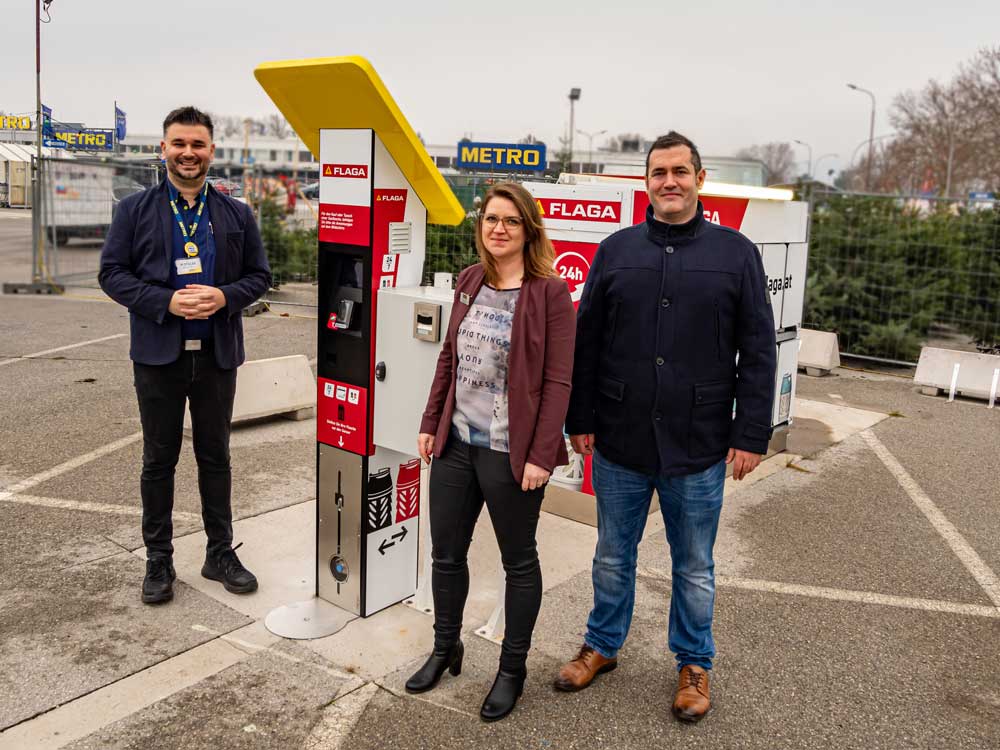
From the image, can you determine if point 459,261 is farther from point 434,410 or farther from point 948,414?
point 434,410

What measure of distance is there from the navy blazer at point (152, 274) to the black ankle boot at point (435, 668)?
1.56 m

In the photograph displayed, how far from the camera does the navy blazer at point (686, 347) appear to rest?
312 cm

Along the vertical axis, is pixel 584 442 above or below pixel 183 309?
below

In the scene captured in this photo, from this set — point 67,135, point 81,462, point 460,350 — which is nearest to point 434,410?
point 460,350

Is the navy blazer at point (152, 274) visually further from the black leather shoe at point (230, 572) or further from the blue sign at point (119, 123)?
the blue sign at point (119, 123)

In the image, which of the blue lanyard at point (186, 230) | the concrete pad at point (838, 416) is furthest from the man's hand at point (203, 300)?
the concrete pad at point (838, 416)

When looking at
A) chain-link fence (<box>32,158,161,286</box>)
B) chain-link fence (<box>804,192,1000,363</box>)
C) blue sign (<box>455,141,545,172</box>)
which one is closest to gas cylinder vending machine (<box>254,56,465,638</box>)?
blue sign (<box>455,141,545,172</box>)

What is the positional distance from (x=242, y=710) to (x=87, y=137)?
11818mm

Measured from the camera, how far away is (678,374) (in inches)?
123

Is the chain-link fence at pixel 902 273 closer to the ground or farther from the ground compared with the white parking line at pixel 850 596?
farther from the ground

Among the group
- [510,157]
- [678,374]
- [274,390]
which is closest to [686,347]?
[678,374]

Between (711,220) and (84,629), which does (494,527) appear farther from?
(711,220)

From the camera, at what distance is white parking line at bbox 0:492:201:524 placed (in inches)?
199

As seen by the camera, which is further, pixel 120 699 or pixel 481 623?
pixel 481 623
